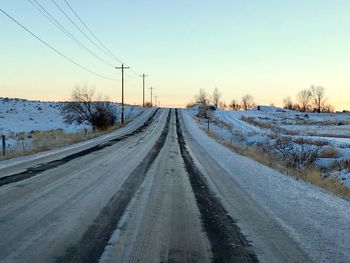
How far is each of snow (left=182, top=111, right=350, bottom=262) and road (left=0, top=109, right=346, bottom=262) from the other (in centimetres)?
26

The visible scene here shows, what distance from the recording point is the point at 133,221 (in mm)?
7750

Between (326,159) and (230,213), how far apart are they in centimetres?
1888

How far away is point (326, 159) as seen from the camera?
26.1m

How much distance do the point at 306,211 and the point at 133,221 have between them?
3470 millimetres

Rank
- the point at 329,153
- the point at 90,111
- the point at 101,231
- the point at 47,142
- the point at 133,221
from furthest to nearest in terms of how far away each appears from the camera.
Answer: the point at 90,111
the point at 47,142
the point at 329,153
the point at 133,221
the point at 101,231

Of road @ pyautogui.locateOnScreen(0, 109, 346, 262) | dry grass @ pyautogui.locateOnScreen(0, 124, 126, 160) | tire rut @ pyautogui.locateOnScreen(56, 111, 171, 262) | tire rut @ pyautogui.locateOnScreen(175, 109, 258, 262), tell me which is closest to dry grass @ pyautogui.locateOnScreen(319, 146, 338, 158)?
dry grass @ pyautogui.locateOnScreen(0, 124, 126, 160)

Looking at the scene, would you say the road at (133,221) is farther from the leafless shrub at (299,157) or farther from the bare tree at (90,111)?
the bare tree at (90,111)

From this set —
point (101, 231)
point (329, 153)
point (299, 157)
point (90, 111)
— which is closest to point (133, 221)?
point (101, 231)

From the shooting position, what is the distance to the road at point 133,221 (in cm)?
601


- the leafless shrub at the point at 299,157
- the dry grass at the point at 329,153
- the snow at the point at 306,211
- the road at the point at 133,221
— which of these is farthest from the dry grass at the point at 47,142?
the dry grass at the point at 329,153

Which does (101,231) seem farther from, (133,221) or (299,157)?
(299,157)

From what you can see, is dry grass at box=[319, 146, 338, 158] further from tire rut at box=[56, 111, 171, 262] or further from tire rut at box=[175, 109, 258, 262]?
tire rut at box=[56, 111, 171, 262]

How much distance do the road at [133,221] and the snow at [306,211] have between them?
26cm

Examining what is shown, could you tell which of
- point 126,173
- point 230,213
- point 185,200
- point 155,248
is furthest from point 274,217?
point 126,173
